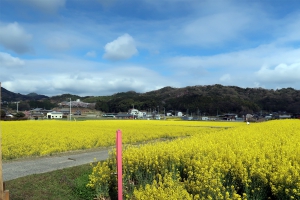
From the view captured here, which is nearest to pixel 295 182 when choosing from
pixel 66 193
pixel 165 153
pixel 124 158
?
pixel 165 153

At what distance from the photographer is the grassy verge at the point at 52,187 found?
6.85 m

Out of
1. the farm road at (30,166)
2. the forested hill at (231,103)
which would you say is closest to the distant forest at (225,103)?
the forested hill at (231,103)

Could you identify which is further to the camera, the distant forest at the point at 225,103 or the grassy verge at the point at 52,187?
the distant forest at the point at 225,103

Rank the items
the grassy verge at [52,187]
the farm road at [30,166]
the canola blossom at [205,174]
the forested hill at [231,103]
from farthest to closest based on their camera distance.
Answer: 1. the forested hill at [231,103]
2. the farm road at [30,166]
3. the grassy verge at [52,187]
4. the canola blossom at [205,174]

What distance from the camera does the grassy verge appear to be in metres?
6.85

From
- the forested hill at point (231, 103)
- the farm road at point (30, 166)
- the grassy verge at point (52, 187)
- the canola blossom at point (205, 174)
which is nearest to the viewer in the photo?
the canola blossom at point (205, 174)

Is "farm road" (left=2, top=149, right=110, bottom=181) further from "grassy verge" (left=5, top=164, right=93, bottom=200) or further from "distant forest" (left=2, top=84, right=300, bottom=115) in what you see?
"distant forest" (left=2, top=84, right=300, bottom=115)

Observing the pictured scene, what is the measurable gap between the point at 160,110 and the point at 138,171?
13563 centimetres

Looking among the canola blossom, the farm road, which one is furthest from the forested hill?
the canola blossom

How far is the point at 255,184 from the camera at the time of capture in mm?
5219

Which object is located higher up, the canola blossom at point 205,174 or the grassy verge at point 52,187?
the canola blossom at point 205,174

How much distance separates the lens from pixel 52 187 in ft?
24.5

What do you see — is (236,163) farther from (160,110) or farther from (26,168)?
(160,110)

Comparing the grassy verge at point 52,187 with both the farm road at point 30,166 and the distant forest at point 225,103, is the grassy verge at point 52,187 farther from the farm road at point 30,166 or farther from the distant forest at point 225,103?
the distant forest at point 225,103
